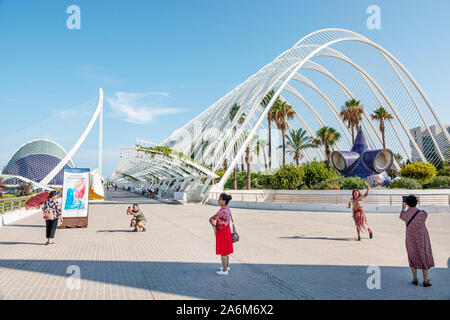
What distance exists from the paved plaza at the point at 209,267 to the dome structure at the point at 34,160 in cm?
9335

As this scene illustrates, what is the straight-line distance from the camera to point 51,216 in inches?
338

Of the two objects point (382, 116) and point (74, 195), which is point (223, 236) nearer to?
point (74, 195)

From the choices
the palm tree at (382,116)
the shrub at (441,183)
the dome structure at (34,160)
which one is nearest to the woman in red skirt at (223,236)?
the shrub at (441,183)

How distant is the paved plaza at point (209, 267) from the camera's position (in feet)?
14.4

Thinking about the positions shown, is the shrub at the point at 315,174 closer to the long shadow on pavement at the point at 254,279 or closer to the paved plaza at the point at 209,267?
the paved plaza at the point at 209,267

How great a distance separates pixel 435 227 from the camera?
35.6ft

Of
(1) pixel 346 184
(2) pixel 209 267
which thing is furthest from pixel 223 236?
(1) pixel 346 184

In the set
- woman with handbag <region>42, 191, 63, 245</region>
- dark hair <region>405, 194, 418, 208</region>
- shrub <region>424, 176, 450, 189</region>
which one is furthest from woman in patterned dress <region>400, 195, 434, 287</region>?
shrub <region>424, 176, 450, 189</region>

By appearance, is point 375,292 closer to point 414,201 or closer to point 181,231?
point 414,201

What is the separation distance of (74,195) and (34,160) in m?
99.5

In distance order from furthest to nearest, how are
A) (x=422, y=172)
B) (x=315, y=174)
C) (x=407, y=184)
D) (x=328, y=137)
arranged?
(x=328, y=137), (x=315, y=174), (x=422, y=172), (x=407, y=184)

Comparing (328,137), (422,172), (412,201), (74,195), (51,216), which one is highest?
(328,137)

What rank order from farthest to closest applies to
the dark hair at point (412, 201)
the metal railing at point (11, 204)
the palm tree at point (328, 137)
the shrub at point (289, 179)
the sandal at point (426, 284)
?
the palm tree at point (328, 137) → the shrub at point (289, 179) → the metal railing at point (11, 204) → the dark hair at point (412, 201) → the sandal at point (426, 284)

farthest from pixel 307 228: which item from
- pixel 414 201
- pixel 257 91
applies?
pixel 257 91
